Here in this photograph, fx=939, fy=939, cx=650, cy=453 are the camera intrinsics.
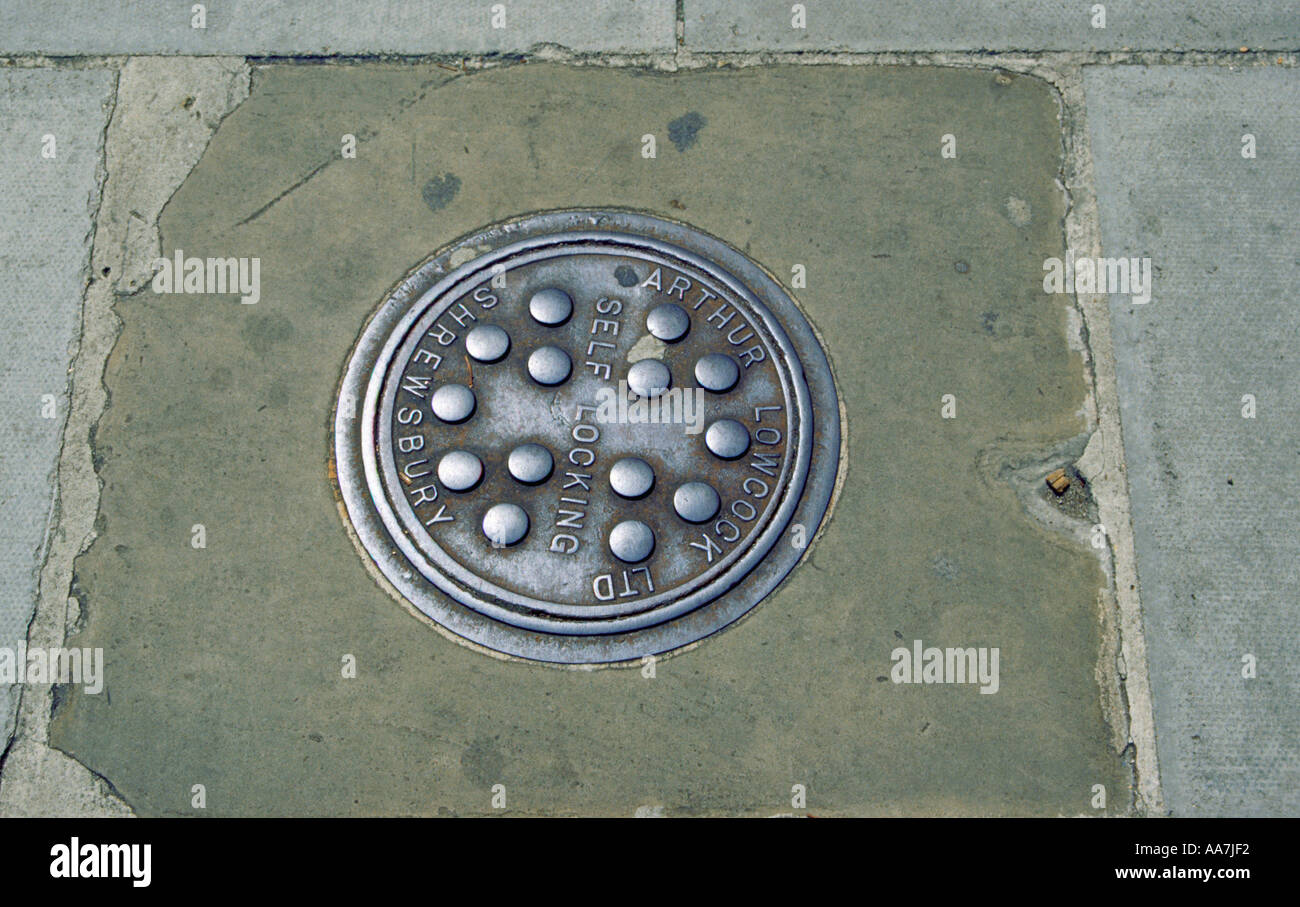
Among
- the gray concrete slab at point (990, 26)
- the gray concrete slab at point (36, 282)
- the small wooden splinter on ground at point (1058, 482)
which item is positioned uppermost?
the gray concrete slab at point (990, 26)

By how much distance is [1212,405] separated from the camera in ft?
10.9

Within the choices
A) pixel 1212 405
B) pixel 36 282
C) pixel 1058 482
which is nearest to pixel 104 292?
pixel 36 282

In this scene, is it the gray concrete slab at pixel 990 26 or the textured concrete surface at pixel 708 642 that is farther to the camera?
the gray concrete slab at pixel 990 26

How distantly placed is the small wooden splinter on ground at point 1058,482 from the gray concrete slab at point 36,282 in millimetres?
3392

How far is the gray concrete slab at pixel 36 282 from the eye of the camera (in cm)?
314

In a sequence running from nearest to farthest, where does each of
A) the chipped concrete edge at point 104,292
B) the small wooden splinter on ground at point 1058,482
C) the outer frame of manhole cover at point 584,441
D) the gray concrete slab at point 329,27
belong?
the chipped concrete edge at point 104,292
the outer frame of manhole cover at point 584,441
the small wooden splinter on ground at point 1058,482
the gray concrete slab at point 329,27

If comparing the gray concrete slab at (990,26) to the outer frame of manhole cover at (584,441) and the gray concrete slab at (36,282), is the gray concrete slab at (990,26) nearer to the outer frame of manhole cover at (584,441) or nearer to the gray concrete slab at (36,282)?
the outer frame of manhole cover at (584,441)

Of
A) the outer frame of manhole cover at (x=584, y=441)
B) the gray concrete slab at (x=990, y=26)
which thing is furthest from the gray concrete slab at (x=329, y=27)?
the outer frame of manhole cover at (x=584, y=441)

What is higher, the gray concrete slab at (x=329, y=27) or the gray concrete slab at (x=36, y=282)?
the gray concrete slab at (x=329, y=27)

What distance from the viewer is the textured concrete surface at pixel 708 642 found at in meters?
2.94

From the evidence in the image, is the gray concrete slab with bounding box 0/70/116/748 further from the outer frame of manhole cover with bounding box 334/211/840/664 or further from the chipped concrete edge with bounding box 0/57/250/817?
the outer frame of manhole cover with bounding box 334/211/840/664

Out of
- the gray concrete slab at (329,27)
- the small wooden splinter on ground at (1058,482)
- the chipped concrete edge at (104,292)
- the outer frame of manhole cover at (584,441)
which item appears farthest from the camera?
the gray concrete slab at (329,27)

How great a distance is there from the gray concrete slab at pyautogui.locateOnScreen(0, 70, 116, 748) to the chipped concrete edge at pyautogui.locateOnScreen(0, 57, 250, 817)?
4cm
